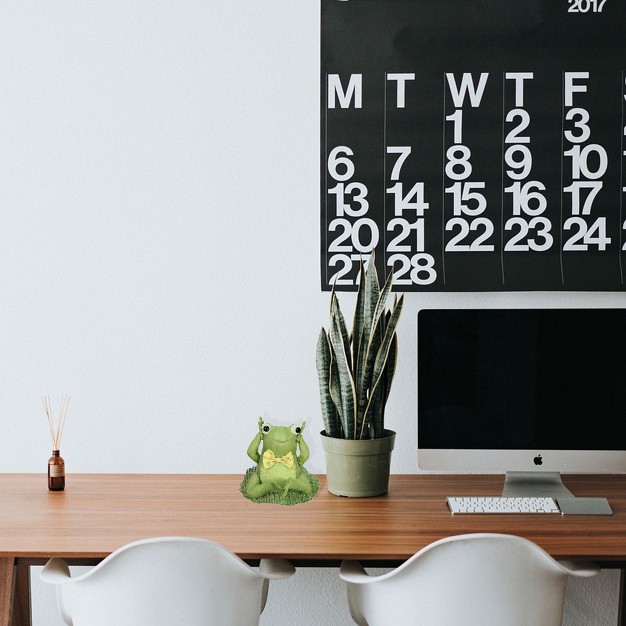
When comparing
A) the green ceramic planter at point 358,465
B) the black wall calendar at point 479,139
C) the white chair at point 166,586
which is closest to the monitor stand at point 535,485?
the green ceramic planter at point 358,465

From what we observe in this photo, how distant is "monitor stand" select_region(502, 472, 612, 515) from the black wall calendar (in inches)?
22.3

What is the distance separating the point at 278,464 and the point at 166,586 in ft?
2.06

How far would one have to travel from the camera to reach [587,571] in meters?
1.67

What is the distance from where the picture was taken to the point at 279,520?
1.88 m

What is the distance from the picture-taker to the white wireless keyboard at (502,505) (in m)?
1.92

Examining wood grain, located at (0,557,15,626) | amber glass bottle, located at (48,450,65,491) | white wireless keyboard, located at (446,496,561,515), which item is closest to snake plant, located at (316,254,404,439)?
white wireless keyboard, located at (446,496,561,515)

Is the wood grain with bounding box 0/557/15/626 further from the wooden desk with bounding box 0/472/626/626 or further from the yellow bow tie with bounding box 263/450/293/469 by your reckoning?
the yellow bow tie with bounding box 263/450/293/469

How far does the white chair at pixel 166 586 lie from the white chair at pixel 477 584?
0.98 feet

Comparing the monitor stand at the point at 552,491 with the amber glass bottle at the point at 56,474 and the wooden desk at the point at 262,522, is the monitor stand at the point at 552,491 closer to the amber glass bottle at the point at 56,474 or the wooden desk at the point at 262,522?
the wooden desk at the point at 262,522

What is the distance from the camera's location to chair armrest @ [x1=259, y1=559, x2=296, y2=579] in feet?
5.50

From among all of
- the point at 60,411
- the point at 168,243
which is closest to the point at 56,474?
the point at 60,411

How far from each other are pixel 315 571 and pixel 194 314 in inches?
35.1

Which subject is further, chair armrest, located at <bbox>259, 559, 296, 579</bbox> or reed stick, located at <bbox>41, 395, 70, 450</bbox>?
reed stick, located at <bbox>41, 395, 70, 450</bbox>

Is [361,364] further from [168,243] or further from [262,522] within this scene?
[168,243]
